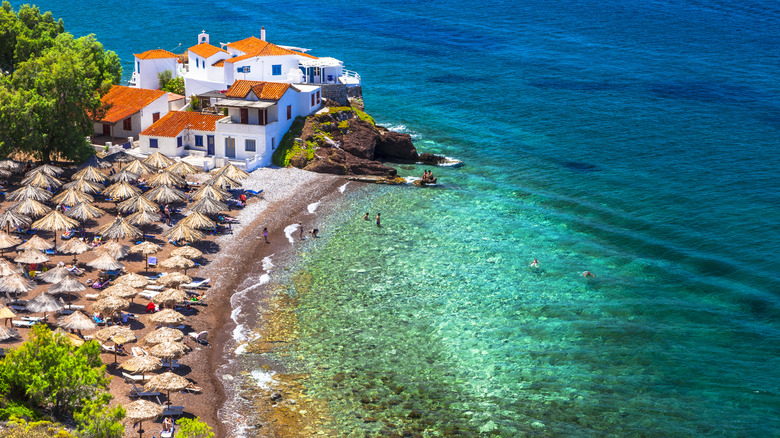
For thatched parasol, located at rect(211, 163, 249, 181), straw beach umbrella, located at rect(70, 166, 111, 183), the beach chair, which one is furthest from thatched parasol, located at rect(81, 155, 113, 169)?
the beach chair

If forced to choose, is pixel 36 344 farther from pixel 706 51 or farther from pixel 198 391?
pixel 706 51

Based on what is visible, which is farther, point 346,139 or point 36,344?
point 346,139

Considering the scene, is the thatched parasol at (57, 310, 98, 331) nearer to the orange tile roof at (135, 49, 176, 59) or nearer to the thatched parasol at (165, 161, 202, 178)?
the thatched parasol at (165, 161, 202, 178)

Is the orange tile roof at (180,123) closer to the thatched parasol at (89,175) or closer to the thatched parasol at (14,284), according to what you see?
the thatched parasol at (89,175)

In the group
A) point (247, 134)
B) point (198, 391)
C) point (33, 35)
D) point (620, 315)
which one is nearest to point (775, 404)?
point (620, 315)

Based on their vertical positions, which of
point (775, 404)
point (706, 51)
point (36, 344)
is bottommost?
point (775, 404)

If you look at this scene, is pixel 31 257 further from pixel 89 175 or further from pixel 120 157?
pixel 120 157
